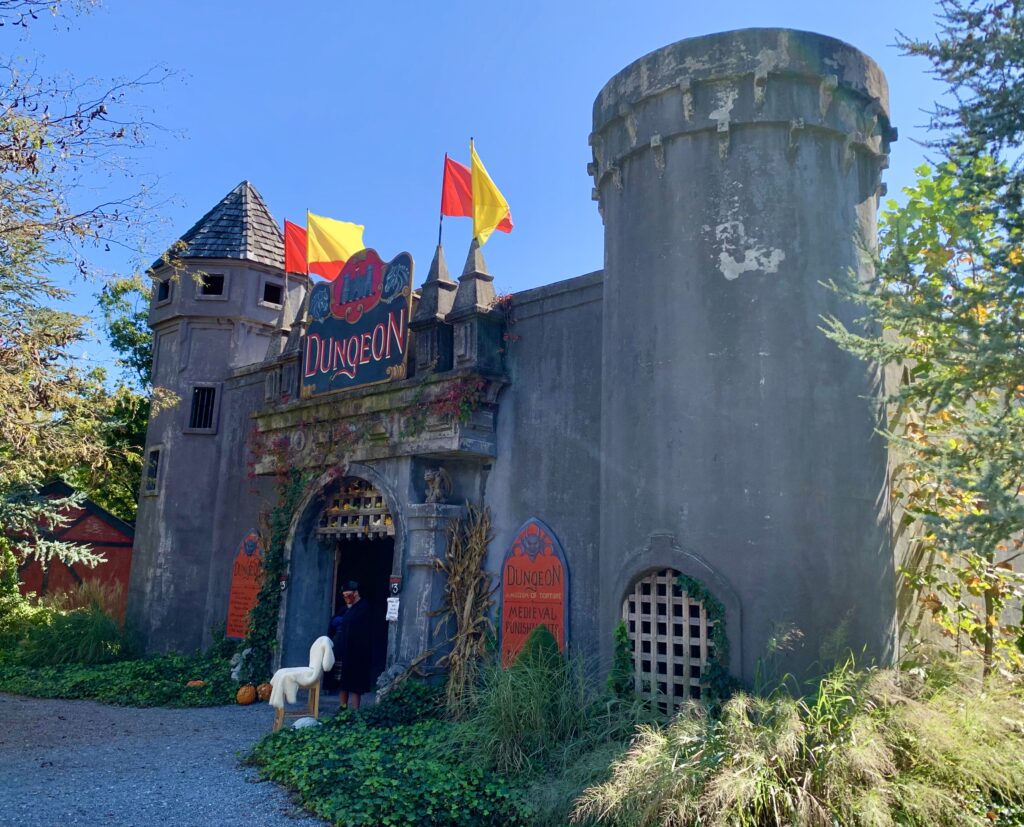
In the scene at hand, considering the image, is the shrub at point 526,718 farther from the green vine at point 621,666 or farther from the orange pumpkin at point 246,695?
the orange pumpkin at point 246,695

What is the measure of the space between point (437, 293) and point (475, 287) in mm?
735

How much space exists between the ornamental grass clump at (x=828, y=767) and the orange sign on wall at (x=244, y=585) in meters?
9.93

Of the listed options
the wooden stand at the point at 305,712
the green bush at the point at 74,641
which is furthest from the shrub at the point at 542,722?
the green bush at the point at 74,641

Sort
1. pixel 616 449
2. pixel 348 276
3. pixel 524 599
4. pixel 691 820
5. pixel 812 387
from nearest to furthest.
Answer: pixel 691 820
pixel 812 387
pixel 616 449
pixel 524 599
pixel 348 276

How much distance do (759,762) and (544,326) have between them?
6.50 meters

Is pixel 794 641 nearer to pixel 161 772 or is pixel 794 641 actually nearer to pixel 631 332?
pixel 631 332

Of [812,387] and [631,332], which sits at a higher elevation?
[631,332]

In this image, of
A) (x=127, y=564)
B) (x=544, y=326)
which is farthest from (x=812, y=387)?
(x=127, y=564)

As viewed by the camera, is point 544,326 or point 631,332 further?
point 544,326

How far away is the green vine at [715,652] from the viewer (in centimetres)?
778

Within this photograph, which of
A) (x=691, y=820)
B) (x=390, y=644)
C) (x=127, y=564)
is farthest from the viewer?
(x=127, y=564)

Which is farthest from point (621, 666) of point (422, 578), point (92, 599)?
point (92, 599)

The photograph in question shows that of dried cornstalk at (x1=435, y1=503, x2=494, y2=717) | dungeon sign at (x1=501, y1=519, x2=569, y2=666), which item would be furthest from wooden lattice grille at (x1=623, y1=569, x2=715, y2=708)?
dried cornstalk at (x1=435, y1=503, x2=494, y2=717)

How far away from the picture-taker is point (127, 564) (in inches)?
825
